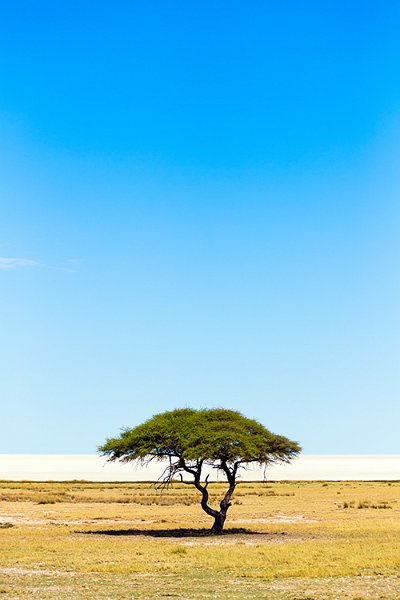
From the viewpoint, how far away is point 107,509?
250ft

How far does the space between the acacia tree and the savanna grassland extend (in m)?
3.89

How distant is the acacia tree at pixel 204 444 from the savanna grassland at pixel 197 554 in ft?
12.8

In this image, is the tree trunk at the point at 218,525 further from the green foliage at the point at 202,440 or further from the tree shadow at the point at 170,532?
the green foliage at the point at 202,440

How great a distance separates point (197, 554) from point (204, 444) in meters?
12.2

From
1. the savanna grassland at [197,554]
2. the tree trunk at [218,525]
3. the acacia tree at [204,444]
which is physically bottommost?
the savanna grassland at [197,554]

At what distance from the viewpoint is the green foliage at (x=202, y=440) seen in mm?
50031

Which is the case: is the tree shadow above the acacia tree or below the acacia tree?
below

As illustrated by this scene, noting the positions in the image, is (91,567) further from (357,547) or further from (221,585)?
(357,547)

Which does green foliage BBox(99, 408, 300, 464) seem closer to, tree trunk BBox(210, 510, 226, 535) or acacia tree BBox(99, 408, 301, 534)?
acacia tree BBox(99, 408, 301, 534)

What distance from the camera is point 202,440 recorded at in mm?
49875

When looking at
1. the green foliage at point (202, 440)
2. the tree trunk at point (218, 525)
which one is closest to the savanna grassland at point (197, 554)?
the tree trunk at point (218, 525)

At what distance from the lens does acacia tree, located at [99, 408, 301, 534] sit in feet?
164

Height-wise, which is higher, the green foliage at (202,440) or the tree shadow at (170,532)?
the green foliage at (202,440)

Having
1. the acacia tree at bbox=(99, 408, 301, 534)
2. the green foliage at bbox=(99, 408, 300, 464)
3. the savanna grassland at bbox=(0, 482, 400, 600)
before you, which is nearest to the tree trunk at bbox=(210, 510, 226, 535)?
the acacia tree at bbox=(99, 408, 301, 534)
